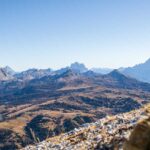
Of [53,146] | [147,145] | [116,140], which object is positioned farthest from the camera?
[53,146]

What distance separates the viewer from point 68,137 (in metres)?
41.1

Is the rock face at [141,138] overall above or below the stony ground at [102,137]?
above

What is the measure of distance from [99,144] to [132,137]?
20.1 meters

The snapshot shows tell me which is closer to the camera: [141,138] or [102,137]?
[141,138]

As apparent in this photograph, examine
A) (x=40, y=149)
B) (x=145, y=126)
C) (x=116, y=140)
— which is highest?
(x=145, y=126)

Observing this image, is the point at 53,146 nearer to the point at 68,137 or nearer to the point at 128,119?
the point at 68,137

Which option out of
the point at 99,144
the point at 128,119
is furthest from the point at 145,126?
the point at 128,119

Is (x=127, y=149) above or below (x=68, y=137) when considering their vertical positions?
above

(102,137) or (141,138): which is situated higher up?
(141,138)

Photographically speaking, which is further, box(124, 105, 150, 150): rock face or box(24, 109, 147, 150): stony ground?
box(24, 109, 147, 150): stony ground

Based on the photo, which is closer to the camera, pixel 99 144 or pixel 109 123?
pixel 99 144

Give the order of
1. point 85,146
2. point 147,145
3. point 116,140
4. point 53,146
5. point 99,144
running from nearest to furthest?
point 147,145, point 116,140, point 99,144, point 85,146, point 53,146

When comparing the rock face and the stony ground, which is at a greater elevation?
the rock face

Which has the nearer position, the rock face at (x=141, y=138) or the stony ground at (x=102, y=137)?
the rock face at (x=141, y=138)
